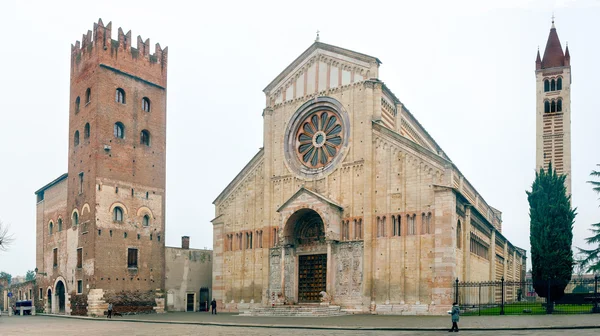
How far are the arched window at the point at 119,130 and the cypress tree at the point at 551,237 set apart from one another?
29169 mm

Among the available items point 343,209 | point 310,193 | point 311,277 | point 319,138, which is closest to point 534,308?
point 343,209

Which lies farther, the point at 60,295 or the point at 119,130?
the point at 60,295

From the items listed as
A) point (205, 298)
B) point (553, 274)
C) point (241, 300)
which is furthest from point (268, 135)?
point (553, 274)

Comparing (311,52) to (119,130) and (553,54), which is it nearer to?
(119,130)

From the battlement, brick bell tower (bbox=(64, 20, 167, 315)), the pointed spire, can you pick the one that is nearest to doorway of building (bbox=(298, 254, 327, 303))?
brick bell tower (bbox=(64, 20, 167, 315))

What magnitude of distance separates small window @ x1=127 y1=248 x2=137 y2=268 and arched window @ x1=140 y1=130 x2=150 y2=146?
324 inches

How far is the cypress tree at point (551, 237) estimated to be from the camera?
33.0 meters

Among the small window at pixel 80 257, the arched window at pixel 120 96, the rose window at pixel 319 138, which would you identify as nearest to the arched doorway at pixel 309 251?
the rose window at pixel 319 138

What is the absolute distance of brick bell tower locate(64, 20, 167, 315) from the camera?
4300cm

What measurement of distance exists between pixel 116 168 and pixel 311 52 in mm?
16667

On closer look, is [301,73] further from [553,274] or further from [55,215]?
[55,215]

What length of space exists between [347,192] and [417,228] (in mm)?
5330

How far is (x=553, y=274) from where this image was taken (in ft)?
109

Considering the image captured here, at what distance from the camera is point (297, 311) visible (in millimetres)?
35594
